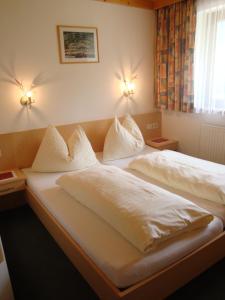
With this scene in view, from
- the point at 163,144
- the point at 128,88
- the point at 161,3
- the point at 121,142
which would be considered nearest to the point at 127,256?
the point at 121,142

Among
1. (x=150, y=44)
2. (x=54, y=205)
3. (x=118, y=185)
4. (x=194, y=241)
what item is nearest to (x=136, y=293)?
(x=194, y=241)

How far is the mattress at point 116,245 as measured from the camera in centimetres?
154

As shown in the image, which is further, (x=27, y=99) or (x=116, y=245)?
(x=27, y=99)

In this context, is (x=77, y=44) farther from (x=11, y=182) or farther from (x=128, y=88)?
(x=11, y=182)

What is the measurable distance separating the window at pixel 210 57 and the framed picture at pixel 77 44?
1.50 metres

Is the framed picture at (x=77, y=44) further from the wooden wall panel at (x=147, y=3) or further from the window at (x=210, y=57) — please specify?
the window at (x=210, y=57)

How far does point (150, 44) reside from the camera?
13.6ft

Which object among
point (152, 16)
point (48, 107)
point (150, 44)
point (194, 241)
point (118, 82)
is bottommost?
point (194, 241)

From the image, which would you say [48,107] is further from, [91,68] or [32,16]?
[32,16]

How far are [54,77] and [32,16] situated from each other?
772mm

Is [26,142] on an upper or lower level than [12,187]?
upper

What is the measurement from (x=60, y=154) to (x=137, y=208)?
159cm

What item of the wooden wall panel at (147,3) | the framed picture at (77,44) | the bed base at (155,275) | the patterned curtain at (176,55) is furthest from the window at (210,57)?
the bed base at (155,275)

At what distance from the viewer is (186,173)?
2.56 metres
